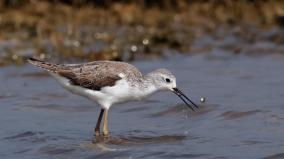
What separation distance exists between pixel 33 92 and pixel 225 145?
348 cm

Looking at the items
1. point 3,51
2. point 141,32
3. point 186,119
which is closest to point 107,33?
point 141,32

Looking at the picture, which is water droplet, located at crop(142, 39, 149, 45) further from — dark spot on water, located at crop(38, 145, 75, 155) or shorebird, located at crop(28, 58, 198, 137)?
dark spot on water, located at crop(38, 145, 75, 155)

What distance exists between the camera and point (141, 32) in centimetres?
1248

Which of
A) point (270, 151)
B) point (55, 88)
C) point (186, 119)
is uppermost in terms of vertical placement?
point (55, 88)

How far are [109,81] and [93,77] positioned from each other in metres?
0.18

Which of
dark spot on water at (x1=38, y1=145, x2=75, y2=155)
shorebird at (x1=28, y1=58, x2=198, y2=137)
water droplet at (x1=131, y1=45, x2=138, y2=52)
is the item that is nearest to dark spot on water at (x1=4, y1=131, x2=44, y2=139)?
dark spot on water at (x1=38, y1=145, x2=75, y2=155)

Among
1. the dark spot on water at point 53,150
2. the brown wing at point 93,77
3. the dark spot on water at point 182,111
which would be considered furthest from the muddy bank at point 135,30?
the dark spot on water at point 53,150

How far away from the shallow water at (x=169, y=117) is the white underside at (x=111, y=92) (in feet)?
1.36

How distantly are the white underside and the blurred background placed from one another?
41cm

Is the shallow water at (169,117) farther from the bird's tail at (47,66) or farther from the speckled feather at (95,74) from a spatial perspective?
the bird's tail at (47,66)

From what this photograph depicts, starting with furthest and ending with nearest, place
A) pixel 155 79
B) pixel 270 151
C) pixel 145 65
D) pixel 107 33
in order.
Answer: pixel 107 33 → pixel 145 65 → pixel 155 79 → pixel 270 151

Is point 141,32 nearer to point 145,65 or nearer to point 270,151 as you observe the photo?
point 145,65

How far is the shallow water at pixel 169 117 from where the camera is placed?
7.85 metres

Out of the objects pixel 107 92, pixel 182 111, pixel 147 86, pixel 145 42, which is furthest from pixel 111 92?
pixel 145 42
